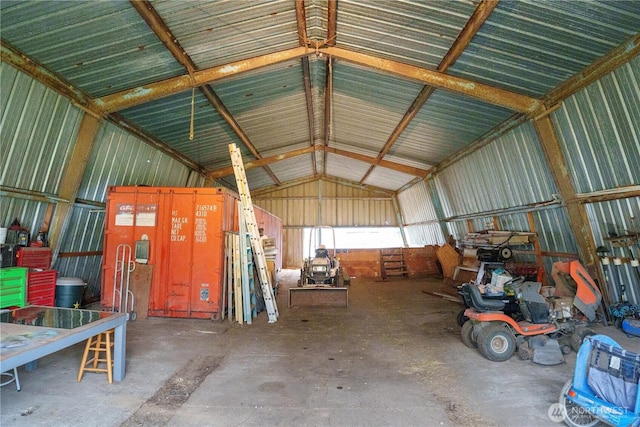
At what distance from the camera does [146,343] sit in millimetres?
5453

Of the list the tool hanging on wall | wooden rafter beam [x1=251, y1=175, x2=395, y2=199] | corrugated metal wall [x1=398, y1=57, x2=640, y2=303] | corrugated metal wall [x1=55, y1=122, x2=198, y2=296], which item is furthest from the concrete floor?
wooden rafter beam [x1=251, y1=175, x2=395, y2=199]

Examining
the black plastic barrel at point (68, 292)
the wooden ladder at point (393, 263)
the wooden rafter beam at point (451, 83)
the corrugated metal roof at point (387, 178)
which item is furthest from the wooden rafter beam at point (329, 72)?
the black plastic barrel at point (68, 292)

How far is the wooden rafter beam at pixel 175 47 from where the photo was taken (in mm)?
4952

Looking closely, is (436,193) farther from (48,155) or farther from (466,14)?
(48,155)

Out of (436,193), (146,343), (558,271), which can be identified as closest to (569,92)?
(558,271)

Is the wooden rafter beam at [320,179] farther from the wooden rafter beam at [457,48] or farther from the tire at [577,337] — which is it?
the tire at [577,337]

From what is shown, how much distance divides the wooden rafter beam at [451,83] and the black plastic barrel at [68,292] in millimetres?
7487

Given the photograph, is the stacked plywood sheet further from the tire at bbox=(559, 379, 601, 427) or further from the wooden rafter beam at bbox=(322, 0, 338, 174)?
the wooden rafter beam at bbox=(322, 0, 338, 174)

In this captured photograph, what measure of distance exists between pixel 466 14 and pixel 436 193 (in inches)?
354

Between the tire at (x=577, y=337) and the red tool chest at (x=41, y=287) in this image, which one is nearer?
the tire at (x=577, y=337)

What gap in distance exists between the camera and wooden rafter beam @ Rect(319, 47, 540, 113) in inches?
271

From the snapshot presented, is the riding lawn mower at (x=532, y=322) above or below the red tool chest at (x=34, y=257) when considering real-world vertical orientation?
below

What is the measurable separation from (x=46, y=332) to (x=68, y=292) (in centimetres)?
463

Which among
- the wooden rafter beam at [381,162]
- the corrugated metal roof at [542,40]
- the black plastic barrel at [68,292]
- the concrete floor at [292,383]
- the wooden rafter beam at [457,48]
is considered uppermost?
the wooden rafter beam at [381,162]
